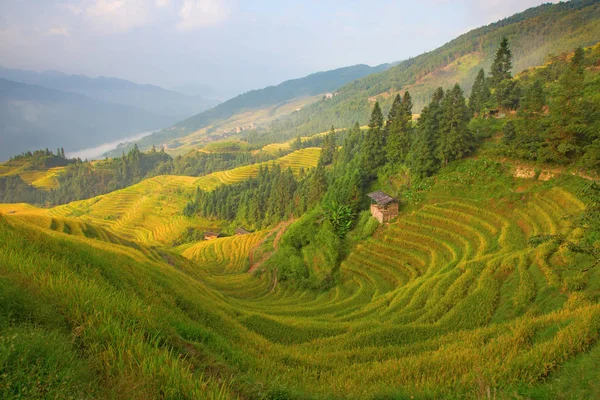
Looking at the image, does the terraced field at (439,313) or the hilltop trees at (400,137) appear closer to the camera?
the terraced field at (439,313)

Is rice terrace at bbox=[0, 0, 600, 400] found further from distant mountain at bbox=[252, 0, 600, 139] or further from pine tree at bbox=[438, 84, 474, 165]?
distant mountain at bbox=[252, 0, 600, 139]

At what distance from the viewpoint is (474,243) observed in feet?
58.7

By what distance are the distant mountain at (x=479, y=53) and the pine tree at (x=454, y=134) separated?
79.6 metres

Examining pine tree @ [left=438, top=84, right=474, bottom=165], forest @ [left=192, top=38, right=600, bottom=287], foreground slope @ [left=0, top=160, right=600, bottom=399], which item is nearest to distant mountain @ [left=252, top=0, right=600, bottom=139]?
forest @ [left=192, top=38, right=600, bottom=287]

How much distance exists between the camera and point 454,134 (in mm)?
24688

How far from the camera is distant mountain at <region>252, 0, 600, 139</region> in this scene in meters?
89.6

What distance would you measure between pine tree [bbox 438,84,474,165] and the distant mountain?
3134 inches

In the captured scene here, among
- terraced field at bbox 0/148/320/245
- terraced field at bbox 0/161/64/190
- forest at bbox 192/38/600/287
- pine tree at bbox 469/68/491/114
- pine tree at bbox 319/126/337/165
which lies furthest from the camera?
terraced field at bbox 0/161/64/190

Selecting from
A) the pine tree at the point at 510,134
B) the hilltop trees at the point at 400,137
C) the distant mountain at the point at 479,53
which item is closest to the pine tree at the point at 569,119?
the pine tree at the point at 510,134

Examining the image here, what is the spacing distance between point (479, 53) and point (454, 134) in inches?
5818

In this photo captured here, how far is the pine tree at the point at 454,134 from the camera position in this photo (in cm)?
2467

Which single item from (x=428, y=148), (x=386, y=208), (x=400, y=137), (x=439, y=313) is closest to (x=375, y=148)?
(x=400, y=137)

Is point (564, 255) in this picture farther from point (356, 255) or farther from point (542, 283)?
point (356, 255)

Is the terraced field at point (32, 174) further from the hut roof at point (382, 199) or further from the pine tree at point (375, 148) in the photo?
the hut roof at point (382, 199)
